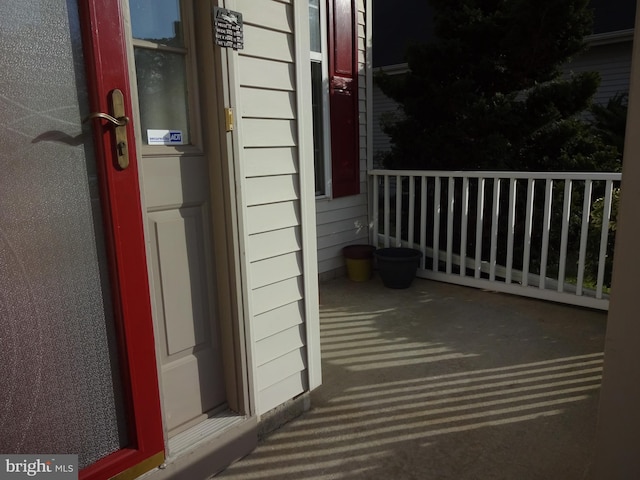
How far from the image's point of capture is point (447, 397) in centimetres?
228

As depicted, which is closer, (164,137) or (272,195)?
(164,137)

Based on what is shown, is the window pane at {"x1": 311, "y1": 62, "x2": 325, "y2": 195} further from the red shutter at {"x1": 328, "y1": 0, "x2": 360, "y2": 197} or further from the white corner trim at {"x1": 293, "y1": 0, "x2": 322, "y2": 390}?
the white corner trim at {"x1": 293, "y1": 0, "x2": 322, "y2": 390}

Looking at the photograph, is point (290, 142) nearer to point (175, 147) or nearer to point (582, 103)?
point (175, 147)

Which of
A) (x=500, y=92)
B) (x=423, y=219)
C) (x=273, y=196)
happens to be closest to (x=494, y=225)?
(x=423, y=219)

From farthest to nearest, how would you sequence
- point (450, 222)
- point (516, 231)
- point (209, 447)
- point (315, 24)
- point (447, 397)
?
point (516, 231)
point (450, 222)
point (315, 24)
point (447, 397)
point (209, 447)

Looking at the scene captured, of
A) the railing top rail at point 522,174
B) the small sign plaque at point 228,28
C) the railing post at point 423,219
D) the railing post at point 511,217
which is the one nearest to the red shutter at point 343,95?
the railing top rail at point 522,174

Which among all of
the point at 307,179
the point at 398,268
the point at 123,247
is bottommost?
→ the point at 398,268

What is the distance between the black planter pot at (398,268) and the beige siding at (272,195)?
1.88 m

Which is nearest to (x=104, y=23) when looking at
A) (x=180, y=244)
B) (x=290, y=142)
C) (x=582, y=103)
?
(x=180, y=244)

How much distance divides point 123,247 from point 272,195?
0.67 metres

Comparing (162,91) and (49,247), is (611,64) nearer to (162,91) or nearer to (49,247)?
(162,91)

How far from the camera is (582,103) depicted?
173 inches

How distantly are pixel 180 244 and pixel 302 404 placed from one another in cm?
100

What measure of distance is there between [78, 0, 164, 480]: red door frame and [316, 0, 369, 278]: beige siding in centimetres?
267
